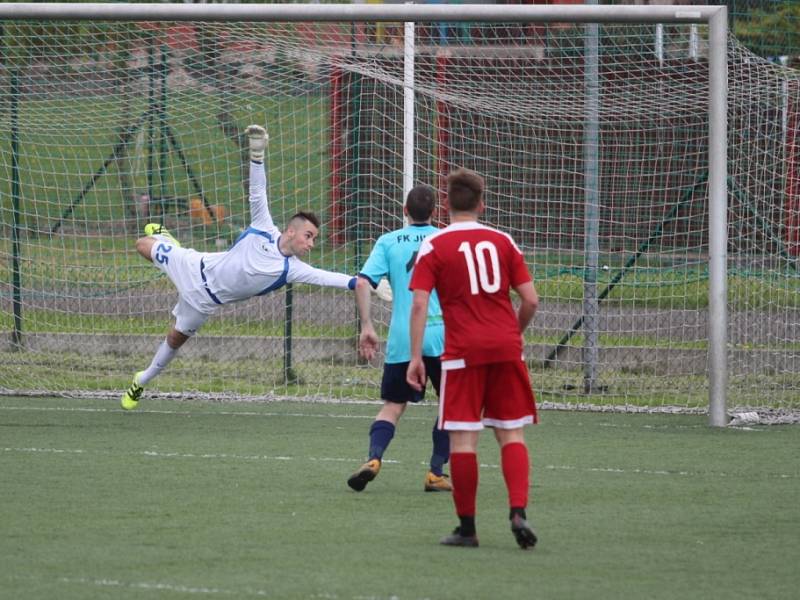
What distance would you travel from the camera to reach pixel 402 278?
27.8 feet

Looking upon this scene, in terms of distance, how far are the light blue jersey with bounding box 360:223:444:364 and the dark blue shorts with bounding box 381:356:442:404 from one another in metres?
0.04

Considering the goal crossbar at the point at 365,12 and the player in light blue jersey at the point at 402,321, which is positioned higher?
the goal crossbar at the point at 365,12

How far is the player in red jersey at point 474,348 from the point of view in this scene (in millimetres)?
6594

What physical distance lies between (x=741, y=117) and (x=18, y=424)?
277 inches

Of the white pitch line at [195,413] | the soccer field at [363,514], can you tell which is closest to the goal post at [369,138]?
the white pitch line at [195,413]

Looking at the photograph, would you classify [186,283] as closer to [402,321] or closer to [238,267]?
[238,267]

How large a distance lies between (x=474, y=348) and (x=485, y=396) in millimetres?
281

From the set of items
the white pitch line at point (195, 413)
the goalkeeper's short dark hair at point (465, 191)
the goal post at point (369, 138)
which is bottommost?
the white pitch line at point (195, 413)

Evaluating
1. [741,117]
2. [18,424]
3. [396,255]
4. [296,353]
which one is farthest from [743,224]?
[18,424]

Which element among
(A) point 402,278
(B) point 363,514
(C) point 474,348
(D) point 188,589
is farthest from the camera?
(A) point 402,278

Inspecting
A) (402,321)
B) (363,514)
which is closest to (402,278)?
(402,321)

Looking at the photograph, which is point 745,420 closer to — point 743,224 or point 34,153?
point 743,224

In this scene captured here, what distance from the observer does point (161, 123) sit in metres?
14.9

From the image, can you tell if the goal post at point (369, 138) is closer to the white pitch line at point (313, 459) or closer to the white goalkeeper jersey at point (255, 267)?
the white goalkeeper jersey at point (255, 267)
